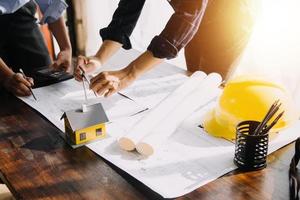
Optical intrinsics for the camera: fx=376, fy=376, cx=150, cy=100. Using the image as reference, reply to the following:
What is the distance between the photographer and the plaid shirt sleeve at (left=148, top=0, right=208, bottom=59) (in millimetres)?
1181

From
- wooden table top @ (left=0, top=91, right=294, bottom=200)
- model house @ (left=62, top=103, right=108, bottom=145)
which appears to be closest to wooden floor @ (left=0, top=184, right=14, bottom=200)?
wooden table top @ (left=0, top=91, right=294, bottom=200)

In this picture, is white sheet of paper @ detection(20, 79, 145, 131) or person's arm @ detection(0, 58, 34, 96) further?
person's arm @ detection(0, 58, 34, 96)

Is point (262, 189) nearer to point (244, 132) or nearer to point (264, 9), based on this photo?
point (244, 132)

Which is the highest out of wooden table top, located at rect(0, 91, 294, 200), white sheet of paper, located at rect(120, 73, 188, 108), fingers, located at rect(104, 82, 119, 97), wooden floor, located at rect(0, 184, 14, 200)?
fingers, located at rect(104, 82, 119, 97)

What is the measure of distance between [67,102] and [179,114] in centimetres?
40

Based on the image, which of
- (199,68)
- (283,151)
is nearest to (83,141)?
(283,151)

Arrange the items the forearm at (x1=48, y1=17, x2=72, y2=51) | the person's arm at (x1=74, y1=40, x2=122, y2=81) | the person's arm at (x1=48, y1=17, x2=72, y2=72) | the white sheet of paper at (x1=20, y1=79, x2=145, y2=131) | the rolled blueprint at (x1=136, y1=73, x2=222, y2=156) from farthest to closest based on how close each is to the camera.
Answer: the forearm at (x1=48, y1=17, x2=72, y2=51), the person's arm at (x1=48, y1=17, x2=72, y2=72), the person's arm at (x1=74, y1=40, x2=122, y2=81), the white sheet of paper at (x1=20, y1=79, x2=145, y2=131), the rolled blueprint at (x1=136, y1=73, x2=222, y2=156)

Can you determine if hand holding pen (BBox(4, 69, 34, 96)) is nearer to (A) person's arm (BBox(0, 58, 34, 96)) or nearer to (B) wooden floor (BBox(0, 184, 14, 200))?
(A) person's arm (BBox(0, 58, 34, 96))

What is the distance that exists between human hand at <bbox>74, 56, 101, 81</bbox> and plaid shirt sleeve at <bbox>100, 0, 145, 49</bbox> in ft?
0.36

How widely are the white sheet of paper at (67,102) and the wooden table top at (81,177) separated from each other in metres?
0.13

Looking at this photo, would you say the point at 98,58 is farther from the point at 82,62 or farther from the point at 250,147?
the point at 250,147

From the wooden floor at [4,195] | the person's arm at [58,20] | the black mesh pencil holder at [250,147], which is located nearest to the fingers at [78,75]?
the person's arm at [58,20]

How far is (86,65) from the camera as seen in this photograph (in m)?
1.39

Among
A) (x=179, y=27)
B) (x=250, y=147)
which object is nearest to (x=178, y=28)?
(x=179, y=27)
